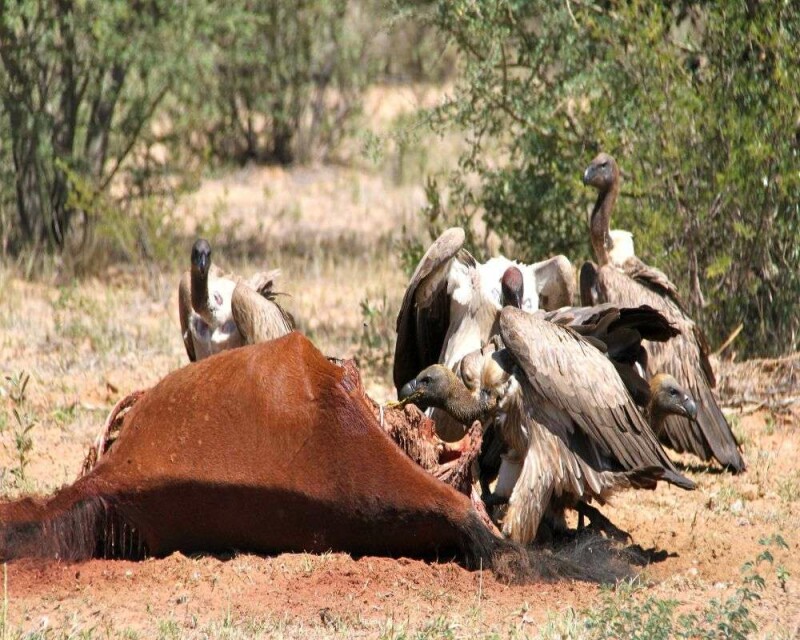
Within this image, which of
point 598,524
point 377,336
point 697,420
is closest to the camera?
point 598,524

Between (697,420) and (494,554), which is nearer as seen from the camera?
(494,554)

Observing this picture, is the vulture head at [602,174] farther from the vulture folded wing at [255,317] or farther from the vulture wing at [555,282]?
the vulture folded wing at [255,317]

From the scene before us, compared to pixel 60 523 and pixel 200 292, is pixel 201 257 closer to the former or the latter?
pixel 200 292

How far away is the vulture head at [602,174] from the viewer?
8.03 meters

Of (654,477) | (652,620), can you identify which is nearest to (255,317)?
(654,477)

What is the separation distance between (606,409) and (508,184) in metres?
4.59

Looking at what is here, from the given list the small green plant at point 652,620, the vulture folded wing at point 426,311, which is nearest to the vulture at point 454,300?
the vulture folded wing at point 426,311

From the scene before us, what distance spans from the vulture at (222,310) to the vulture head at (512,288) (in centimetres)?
140

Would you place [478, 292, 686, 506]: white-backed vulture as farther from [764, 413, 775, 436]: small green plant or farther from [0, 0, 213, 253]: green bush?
[0, 0, 213, 253]: green bush

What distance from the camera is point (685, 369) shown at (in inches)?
282

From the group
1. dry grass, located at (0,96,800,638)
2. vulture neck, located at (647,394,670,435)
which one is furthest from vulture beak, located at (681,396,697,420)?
dry grass, located at (0,96,800,638)

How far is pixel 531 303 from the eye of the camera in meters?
6.66

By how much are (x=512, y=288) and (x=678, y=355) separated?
1.45 meters

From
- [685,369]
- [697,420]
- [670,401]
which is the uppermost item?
[670,401]
